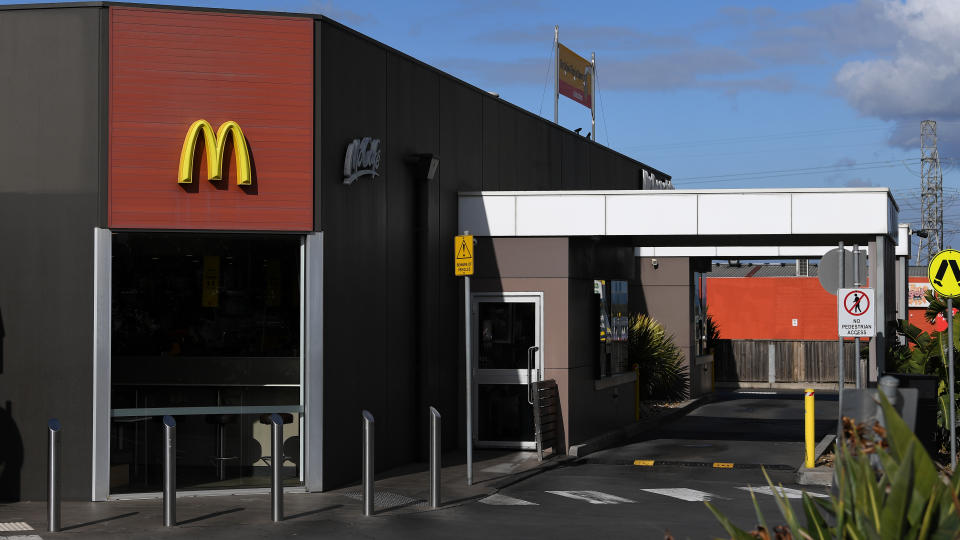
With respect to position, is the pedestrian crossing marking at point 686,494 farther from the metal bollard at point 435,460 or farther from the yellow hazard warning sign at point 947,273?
the yellow hazard warning sign at point 947,273

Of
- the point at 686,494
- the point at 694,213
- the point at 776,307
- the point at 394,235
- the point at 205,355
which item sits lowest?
the point at 686,494

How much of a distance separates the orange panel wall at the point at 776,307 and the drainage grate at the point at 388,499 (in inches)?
1394

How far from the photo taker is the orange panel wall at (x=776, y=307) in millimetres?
46938

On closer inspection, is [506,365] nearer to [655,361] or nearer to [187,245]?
[187,245]

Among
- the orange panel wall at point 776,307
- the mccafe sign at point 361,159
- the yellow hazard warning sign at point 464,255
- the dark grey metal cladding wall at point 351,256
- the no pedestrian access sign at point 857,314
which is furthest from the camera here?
the orange panel wall at point 776,307

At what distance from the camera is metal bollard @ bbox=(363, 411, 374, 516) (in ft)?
39.7

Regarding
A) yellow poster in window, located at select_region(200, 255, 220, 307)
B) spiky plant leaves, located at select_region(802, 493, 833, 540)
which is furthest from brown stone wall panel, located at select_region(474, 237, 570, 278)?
spiky plant leaves, located at select_region(802, 493, 833, 540)

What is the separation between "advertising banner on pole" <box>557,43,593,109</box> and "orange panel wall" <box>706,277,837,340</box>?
1449cm

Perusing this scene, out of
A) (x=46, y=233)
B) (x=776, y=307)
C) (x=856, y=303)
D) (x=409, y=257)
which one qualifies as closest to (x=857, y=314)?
(x=856, y=303)

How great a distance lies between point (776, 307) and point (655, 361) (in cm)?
2157

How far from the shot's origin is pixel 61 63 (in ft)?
44.0

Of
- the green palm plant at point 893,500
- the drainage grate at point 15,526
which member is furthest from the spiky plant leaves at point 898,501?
the drainage grate at point 15,526

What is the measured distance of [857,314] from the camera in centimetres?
1611

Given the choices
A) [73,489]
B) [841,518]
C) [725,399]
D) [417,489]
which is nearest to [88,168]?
[73,489]
